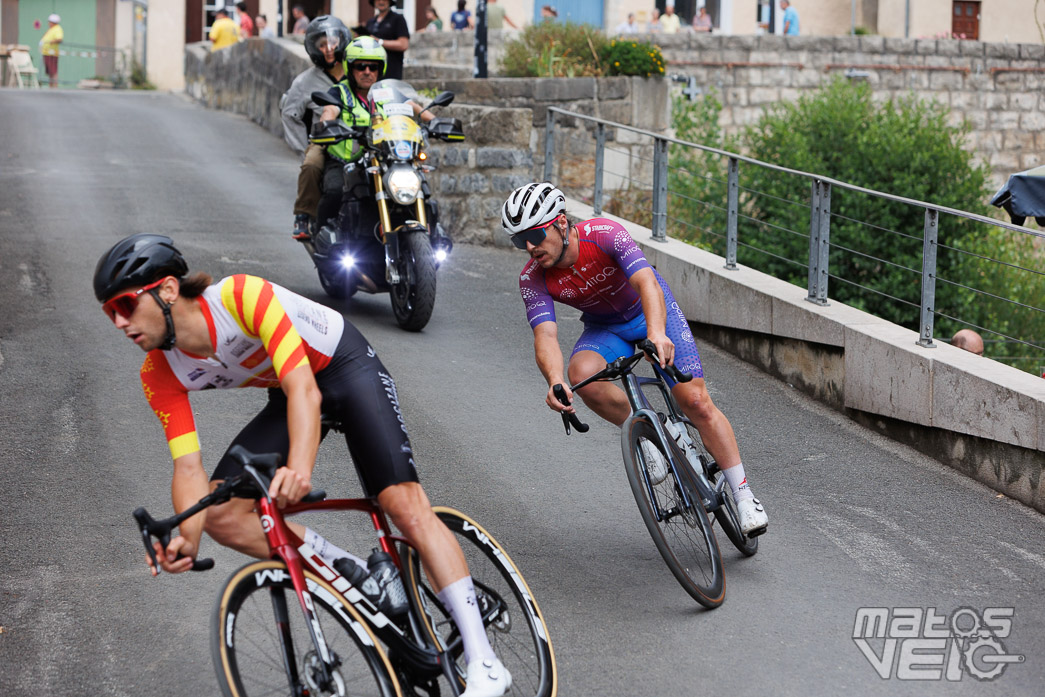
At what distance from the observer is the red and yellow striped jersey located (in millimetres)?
4004

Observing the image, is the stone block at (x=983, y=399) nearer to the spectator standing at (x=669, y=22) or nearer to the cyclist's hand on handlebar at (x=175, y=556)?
the cyclist's hand on handlebar at (x=175, y=556)

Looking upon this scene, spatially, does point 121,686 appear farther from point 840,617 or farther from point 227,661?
point 840,617

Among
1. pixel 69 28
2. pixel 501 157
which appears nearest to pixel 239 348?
pixel 501 157

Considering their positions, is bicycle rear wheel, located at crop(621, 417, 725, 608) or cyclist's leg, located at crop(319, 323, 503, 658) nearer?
cyclist's leg, located at crop(319, 323, 503, 658)

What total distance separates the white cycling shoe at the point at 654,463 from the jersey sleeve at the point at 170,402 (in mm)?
1898

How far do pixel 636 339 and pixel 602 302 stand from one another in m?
0.24

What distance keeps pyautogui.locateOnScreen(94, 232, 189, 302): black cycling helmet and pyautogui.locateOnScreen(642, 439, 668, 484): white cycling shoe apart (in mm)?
2140

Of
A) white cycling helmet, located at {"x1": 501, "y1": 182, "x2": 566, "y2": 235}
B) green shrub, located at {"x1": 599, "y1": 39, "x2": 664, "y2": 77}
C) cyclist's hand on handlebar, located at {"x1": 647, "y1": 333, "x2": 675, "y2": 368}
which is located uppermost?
green shrub, located at {"x1": 599, "y1": 39, "x2": 664, "y2": 77}

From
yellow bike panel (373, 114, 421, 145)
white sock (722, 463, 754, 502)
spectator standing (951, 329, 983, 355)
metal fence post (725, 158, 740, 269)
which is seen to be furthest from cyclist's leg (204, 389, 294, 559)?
spectator standing (951, 329, 983, 355)

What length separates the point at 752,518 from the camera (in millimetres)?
5758

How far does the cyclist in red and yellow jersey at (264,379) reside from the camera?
391 cm

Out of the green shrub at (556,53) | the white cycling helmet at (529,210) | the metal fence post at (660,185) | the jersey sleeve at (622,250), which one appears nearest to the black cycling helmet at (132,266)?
the white cycling helmet at (529,210)

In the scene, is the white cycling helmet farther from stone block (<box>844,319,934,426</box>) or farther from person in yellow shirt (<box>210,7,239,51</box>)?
person in yellow shirt (<box>210,7,239,51</box>)

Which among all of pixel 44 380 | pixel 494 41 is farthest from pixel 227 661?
pixel 494 41
